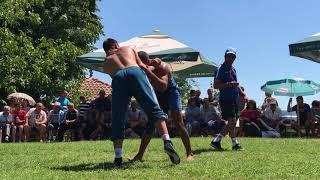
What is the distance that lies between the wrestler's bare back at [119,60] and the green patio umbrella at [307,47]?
901cm

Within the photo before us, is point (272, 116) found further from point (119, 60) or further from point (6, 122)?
point (119, 60)

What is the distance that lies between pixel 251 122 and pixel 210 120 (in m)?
1.25

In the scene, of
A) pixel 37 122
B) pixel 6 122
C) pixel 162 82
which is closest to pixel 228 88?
pixel 162 82

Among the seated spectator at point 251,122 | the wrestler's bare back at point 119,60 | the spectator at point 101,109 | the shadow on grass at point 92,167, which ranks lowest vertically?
the shadow on grass at point 92,167

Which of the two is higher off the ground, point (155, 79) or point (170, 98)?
point (155, 79)

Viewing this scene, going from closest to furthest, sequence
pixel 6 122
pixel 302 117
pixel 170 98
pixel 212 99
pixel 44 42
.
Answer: pixel 170 98, pixel 6 122, pixel 302 117, pixel 212 99, pixel 44 42

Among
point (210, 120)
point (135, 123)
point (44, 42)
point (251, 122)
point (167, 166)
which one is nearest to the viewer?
point (167, 166)

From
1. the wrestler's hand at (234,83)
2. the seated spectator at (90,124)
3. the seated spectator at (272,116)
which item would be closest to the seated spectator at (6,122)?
the seated spectator at (90,124)

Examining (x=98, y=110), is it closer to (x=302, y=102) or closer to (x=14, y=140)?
(x=14, y=140)

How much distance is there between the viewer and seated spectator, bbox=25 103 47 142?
15570 millimetres

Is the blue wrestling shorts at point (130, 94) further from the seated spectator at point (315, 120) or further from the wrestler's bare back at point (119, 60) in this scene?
the seated spectator at point (315, 120)

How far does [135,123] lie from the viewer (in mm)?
15461

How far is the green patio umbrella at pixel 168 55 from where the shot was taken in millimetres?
15961

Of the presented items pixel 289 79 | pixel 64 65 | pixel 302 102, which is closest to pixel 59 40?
pixel 64 65
